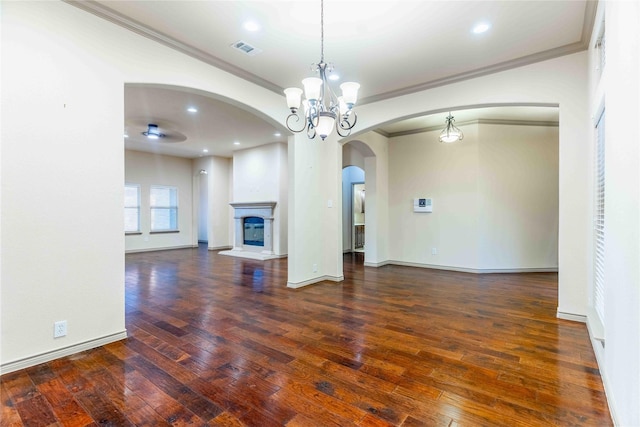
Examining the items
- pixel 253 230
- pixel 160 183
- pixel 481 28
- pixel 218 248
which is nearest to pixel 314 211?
pixel 481 28

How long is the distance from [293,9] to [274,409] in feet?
10.3

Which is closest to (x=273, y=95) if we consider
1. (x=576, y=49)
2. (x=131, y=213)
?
(x=576, y=49)

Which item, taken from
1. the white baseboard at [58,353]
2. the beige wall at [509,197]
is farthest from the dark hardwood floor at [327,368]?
the beige wall at [509,197]

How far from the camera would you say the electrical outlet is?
8.24 feet

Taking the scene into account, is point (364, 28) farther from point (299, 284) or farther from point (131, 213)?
point (131, 213)

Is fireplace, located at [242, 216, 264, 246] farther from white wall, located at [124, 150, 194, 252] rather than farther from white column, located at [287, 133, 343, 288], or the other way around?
white column, located at [287, 133, 343, 288]

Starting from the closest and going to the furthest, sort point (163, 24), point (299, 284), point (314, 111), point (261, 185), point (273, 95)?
point (314, 111) → point (163, 24) → point (273, 95) → point (299, 284) → point (261, 185)

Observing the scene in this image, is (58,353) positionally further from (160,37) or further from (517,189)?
(517,189)

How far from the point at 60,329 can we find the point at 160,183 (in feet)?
26.0

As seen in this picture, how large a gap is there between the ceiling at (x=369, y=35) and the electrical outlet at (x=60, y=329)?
7.51ft

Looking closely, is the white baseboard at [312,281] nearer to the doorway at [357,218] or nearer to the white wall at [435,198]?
the white wall at [435,198]

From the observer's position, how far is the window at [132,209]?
29.6ft

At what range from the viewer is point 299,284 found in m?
4.90

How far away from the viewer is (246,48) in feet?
11.1
